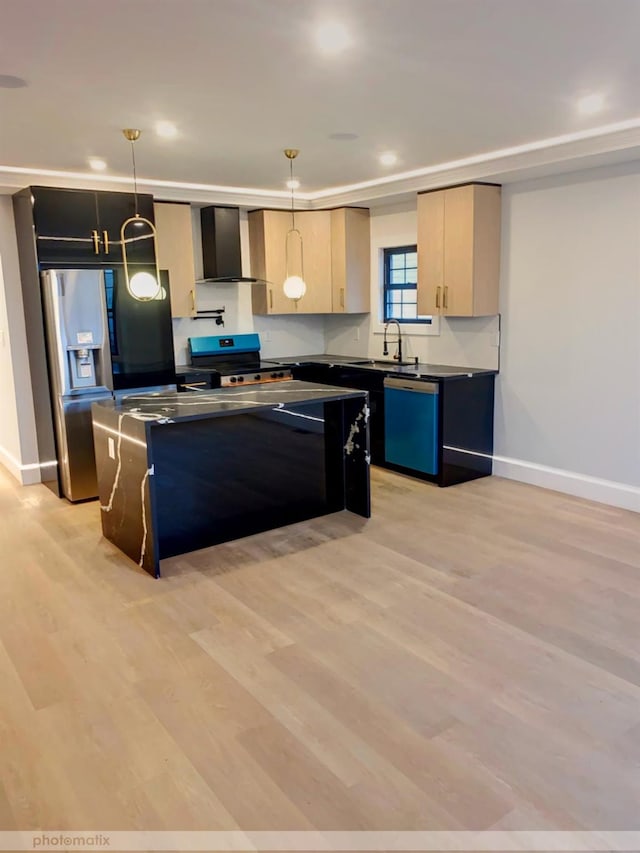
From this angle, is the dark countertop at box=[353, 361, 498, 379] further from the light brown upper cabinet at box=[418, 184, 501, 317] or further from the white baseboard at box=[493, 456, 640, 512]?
the white baseboard at box=[493, 456, 640, 512]

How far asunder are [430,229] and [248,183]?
161 cm

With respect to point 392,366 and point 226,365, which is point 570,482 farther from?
point 226,365

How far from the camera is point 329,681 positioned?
8.79 feet

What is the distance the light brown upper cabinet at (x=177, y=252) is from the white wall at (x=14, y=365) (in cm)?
117

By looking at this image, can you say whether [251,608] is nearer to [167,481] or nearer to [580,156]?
[167,481]

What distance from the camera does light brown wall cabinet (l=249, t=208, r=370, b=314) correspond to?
634 cm

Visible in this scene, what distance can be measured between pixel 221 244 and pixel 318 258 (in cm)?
99

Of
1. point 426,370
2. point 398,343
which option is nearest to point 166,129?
point 426,370

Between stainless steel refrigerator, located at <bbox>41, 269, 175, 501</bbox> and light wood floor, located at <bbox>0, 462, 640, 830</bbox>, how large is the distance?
0.86 meters

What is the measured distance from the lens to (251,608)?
3.31m

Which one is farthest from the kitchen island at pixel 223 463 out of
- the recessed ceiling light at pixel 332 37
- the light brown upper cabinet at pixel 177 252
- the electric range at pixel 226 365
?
the recessed ceiling light at pixel 332 37

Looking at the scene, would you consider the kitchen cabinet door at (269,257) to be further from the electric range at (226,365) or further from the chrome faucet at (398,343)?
the chrome faucet at (398,343)

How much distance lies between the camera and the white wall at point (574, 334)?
454cm

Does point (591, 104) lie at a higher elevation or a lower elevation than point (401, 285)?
higher
